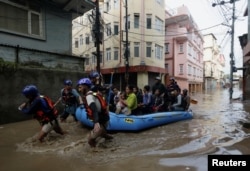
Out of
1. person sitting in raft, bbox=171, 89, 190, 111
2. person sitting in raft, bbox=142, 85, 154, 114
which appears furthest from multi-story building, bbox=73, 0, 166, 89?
person sitting in raft, bbox=142, 85, 154, 114

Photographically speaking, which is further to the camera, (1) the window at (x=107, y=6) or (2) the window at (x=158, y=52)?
(1) the window at (x=107, y=6)

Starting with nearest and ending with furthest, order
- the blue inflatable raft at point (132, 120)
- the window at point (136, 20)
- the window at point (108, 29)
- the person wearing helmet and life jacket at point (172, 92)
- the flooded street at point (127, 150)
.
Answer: the flooded street at point (127, 150)
the blue inflatable raft at point (132, 120)
the person wearing helmet and life jacket at point (172, 92)
the window at point (136, 20)
the window at point (108, 29)

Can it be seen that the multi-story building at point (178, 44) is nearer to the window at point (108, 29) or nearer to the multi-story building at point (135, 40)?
the multi-story building at point (135, 40)

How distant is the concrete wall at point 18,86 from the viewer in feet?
30.2

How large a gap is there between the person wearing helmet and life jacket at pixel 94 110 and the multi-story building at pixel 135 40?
18689 millimetres

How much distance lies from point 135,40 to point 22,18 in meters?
14.7

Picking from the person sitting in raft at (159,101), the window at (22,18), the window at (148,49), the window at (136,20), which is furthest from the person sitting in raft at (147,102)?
the window at (136,20)

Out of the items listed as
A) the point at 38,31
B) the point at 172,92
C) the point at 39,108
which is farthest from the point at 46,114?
the point at 38,31

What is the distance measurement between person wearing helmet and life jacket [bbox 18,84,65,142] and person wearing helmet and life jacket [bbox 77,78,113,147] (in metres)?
1.22

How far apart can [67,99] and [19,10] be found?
6.08 metres

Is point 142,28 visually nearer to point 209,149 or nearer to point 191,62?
point 191,62

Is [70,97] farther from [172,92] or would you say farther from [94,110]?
[172,92]

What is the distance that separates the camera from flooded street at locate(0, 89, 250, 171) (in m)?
4.79

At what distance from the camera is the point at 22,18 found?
12.0 m
